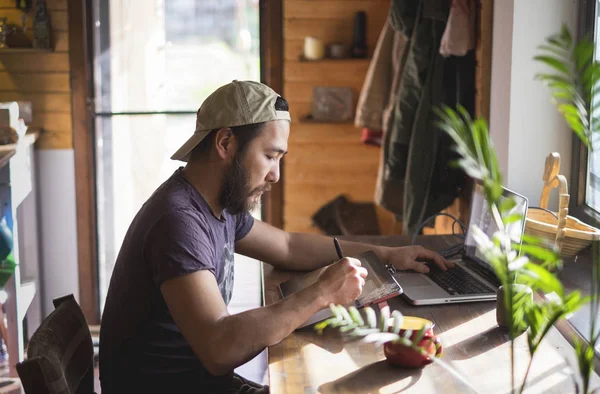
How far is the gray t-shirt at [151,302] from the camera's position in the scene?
1708 mm

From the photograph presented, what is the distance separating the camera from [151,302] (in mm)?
1757

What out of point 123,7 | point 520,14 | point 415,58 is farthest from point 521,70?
point 123,7

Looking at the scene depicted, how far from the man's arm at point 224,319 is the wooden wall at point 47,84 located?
8.82 feet

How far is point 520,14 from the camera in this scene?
2.49m

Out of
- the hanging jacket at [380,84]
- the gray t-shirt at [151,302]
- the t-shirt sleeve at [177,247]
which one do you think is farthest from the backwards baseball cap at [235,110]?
the hanging jacket at [380,84]

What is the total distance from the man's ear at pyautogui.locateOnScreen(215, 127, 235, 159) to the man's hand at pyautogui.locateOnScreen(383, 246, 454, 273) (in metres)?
0.60

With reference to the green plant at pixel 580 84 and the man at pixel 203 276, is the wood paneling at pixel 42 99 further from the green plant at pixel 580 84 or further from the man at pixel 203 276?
the green plant at pixel 580 84

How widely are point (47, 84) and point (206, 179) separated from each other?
2.50 m

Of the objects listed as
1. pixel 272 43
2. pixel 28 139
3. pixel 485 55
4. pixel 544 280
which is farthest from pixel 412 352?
pixel 272 43

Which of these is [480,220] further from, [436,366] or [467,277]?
[436,366]

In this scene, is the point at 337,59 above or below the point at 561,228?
above

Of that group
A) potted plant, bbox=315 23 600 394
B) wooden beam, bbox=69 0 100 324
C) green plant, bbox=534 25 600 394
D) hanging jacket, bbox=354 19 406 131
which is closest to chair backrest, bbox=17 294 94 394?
potted plant, bbox=315 23 600 394

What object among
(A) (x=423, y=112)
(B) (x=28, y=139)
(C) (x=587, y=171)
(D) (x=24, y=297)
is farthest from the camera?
(B) (x=28, y=139)

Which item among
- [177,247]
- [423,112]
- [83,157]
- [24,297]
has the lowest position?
[24,297]
